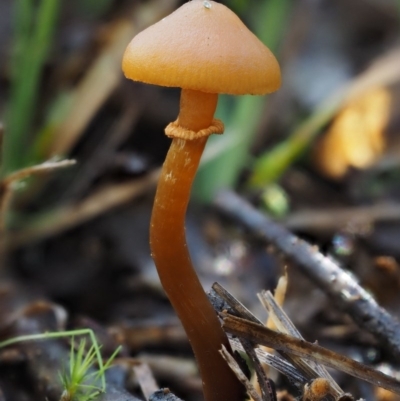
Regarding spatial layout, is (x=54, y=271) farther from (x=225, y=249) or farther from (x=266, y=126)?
(x=266, y=126)

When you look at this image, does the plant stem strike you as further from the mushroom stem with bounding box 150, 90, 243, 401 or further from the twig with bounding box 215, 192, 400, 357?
the twig with bounding box 215, 192, 400, 357

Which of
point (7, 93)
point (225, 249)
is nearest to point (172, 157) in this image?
point (225, 249)

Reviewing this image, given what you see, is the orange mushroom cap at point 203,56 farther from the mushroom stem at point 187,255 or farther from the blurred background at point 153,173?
the blurred background at point 153,173

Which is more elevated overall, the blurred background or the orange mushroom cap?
the orange mushroom cap

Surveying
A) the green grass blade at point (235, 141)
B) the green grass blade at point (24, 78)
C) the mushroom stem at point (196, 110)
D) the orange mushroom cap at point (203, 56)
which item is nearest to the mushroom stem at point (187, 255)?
the mushroom stem at point (196, 110)

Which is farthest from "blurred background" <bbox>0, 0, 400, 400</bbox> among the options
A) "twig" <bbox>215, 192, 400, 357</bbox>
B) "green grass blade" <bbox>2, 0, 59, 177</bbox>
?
"twig" <bbox>215, 192, 400, 357</bbox>

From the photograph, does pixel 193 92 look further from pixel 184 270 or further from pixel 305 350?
pixel 305 350

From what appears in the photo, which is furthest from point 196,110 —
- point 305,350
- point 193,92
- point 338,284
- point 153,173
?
point 153,173
